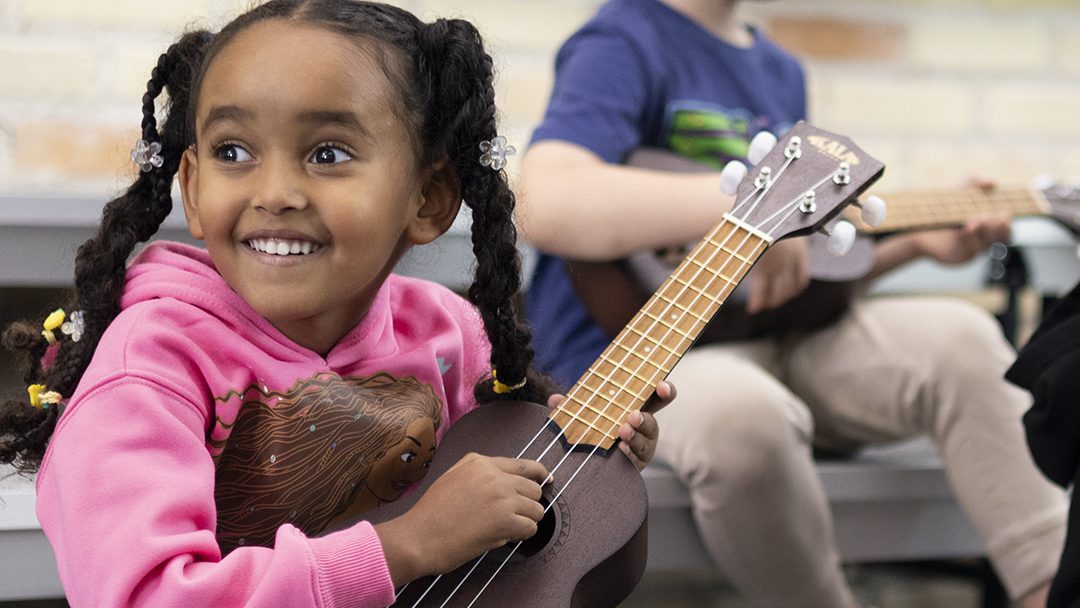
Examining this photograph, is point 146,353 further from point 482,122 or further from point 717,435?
point 717,435

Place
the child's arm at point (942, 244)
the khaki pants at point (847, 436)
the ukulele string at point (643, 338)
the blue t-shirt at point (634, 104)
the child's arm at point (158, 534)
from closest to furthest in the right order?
the child's arm at point (158, 534) < the ukulele string at point (643, 338) < the khaki pants at point (847, 436) < the blue t-shirt at point (634, 104) < the child's arm at point (942, 244)

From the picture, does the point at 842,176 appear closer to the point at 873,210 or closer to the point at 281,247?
the point at 873,210

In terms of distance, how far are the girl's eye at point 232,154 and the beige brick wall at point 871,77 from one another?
799 millimetres

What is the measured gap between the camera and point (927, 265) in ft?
5.95

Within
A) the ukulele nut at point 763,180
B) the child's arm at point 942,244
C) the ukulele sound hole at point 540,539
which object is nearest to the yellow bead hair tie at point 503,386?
the ukulele sound hole at point 540,539

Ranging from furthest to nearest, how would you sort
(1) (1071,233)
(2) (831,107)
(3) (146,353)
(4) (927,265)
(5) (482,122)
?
(2) (831,107) < (4) (927,265) < (1) (1071,233) < (5) (482,122) < (3) (146,353)

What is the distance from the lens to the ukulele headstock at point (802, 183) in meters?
0.95

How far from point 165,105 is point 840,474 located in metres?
0.83

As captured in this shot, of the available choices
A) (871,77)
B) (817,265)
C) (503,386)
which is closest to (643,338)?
(503,386)

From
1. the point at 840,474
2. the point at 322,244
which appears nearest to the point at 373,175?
the point at 322,244

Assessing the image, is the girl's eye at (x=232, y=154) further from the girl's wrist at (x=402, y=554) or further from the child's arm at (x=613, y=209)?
the child's arm at (x=613, y=209)

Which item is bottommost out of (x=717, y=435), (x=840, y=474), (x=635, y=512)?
(x=840, y=474)

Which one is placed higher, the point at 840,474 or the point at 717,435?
the point at 717,435

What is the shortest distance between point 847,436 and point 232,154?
0.89m
